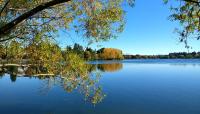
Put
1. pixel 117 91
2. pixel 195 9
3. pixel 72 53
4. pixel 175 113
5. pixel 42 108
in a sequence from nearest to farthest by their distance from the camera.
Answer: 1. pixel 195 9
2. pixel 72 53
3. pixel 175 113
4. pixel 42 108
5. pixel 117 91

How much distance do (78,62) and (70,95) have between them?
24100 millimetres

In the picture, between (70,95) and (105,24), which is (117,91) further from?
(105,24)

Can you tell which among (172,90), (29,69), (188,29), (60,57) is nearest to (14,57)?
(29,69)

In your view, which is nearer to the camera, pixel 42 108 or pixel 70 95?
pixel 42 108

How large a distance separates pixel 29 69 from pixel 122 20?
4.53 meters

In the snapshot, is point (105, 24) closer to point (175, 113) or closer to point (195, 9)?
point (195, 9)

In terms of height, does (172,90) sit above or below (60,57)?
below

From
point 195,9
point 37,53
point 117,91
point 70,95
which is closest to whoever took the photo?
point 195,9

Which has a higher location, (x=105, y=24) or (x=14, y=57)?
(x=105, y=24)

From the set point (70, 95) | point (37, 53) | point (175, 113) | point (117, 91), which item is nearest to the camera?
point (37, 53)

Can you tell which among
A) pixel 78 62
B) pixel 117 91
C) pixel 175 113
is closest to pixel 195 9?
pixel 78 62

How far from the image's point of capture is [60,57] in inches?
571

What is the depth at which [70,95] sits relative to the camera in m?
38.2

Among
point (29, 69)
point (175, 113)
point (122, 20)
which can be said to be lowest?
point (175, 113)
